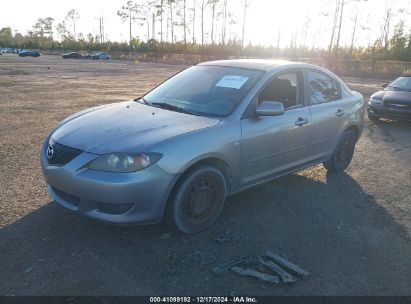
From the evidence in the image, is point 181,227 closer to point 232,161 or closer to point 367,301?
point 232,161

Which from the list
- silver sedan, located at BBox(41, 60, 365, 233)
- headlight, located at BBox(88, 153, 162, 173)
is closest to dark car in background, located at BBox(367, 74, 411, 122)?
silver sedan, located at BBox(41, 60, 365, 233)

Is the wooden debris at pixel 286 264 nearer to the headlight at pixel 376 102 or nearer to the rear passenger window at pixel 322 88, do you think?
the rear passenger window at pixel 322 88

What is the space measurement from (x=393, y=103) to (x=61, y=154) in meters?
9.34

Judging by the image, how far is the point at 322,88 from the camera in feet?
17.6

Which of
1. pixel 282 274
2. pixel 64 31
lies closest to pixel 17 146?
pixel 282 274

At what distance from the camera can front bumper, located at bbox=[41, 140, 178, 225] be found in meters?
3.31

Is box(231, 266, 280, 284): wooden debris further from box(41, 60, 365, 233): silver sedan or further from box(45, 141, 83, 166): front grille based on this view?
box(45, 141, 83, 166): front grille

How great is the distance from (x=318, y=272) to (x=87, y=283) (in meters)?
1.88

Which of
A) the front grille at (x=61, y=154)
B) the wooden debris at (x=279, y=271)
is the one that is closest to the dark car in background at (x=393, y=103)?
the wooden debris at (x=279, y=271)

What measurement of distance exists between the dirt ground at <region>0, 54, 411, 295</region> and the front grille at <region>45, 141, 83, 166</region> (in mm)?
684

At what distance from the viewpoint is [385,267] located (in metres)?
3.52

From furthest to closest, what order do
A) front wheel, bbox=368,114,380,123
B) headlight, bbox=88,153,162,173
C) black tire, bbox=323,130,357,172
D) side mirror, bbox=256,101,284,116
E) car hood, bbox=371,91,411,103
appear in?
front wheel, bbox=368,114,380,123 → car hood, bbox=371,91,411,103 → black tire, bbox=323,130,357,172 → side mirror, bbox=256,101,284,116 → headlight, bbox=88,153,162,173

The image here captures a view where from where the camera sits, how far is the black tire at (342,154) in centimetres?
586

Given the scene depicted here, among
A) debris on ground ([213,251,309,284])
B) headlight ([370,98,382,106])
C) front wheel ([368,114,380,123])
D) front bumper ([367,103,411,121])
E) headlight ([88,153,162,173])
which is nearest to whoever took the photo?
debris on ground ([213,251,309,284])
